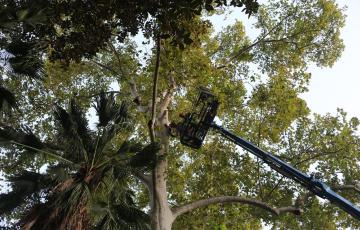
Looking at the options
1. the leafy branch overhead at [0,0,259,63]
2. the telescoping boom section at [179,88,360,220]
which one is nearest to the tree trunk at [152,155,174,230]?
the telescoping boom section at [179,88,360,220]

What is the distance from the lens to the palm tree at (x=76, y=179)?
846cm

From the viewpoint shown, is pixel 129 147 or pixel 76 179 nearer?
pixel 76 179

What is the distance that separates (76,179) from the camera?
9281 mm

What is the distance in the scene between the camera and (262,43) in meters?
18.2

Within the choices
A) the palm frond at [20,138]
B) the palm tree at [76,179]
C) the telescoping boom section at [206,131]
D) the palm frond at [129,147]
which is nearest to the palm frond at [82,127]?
the palm tree at [76,179]

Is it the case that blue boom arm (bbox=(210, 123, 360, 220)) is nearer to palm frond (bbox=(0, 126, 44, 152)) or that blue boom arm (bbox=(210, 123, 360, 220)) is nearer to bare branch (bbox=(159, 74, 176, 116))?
bare branch (bbox=(159, 74, 176, 116))

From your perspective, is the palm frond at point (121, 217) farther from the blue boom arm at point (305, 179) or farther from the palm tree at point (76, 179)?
the blue boom arm at point (305, 179)

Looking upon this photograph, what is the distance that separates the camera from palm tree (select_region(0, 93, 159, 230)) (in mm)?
8461

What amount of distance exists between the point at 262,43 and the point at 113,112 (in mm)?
9834

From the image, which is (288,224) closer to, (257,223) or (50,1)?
(257,223)

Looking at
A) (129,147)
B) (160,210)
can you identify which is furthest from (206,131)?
(160,210)

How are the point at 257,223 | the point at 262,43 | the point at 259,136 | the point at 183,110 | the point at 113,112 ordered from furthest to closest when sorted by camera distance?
the point at 262,43 → the point at 183,110 → the point at 257,223 → the point at 259,136 → the point at 113,112

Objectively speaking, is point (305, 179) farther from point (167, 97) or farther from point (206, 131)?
point (167, 97)

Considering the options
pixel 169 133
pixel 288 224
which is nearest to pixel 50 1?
pixel 169 133
